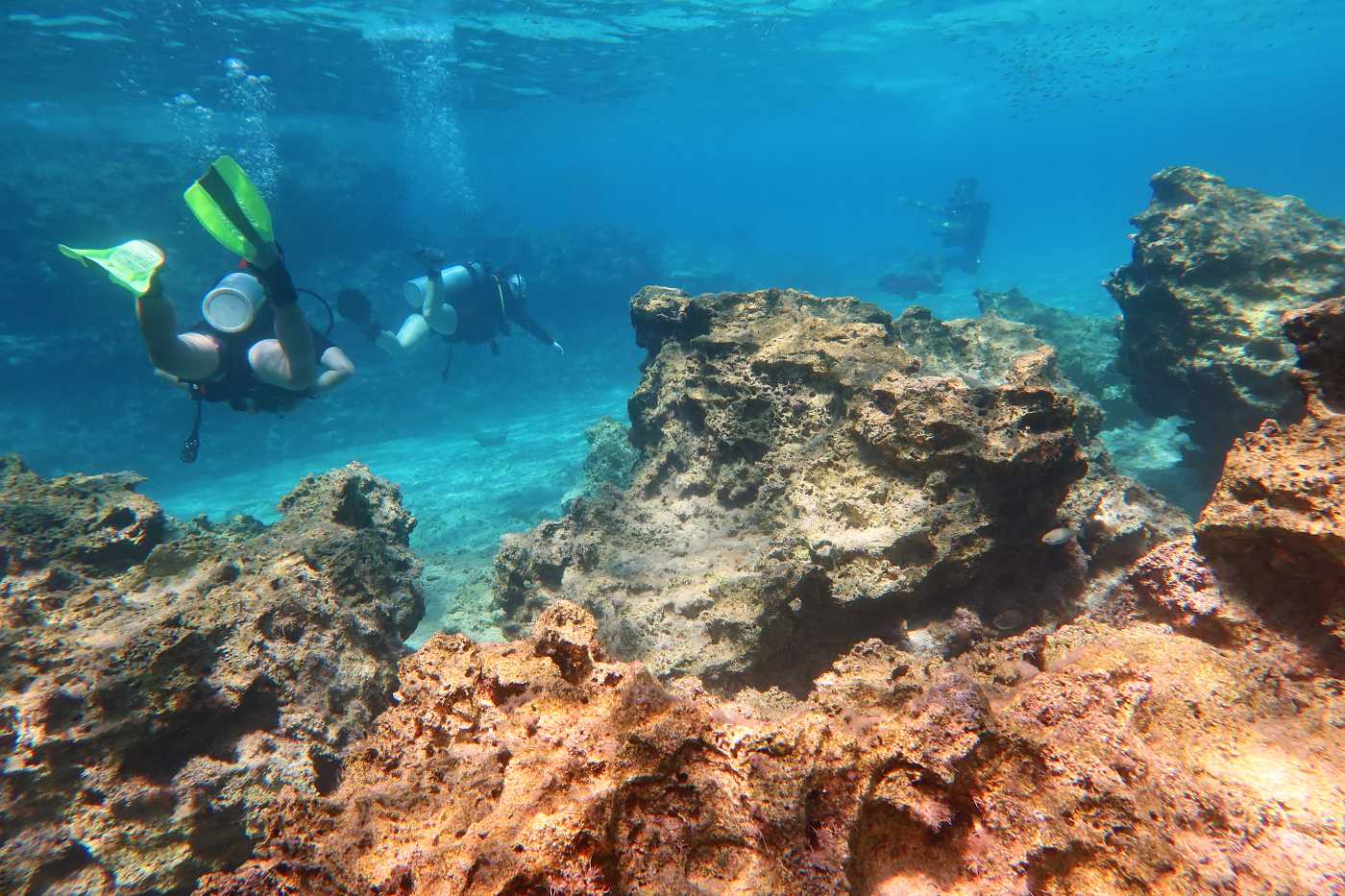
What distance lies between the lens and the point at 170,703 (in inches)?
119

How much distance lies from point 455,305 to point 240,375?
152 inches

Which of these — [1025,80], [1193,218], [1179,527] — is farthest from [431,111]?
[1025,80]

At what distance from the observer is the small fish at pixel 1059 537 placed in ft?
11.8

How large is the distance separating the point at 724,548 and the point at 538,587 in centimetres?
160

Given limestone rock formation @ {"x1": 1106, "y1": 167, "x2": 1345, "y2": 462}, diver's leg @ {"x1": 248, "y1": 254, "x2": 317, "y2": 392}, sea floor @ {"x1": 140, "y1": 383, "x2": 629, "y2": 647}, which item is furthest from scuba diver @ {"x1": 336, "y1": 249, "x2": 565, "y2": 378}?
limestone rock formation @ {"x1": 1106, "y1": 167, "x2": 1345, "y2": 462}

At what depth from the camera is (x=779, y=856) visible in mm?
1408

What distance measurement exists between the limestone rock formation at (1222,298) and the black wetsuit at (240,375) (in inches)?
374

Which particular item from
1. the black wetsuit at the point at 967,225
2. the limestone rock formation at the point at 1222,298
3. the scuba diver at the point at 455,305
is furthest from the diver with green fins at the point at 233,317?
the black wetsuit at the point at 967,225

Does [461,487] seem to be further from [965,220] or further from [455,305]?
[965,220]

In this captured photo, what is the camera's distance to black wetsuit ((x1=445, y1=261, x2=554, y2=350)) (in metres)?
9.41

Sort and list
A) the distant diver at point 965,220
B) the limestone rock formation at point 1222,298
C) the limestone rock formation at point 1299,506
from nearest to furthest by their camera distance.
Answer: the limestone rock formation at point 1299,506
the limestone rock formation at point 1222,298
the distant diver at point 965,220

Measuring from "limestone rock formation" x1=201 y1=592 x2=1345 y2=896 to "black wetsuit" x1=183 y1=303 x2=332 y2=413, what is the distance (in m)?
5.46

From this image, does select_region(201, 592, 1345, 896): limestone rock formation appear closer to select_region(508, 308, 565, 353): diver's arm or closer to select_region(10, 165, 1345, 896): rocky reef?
select_region(10, 165, 1345, 896): rocky reef

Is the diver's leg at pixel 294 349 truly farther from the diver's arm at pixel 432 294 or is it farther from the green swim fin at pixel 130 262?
the diver's arm at pixel 432 294
